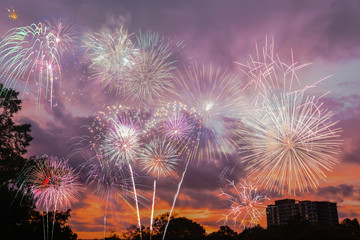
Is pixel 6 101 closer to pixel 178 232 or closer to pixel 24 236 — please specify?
pixel 24 236

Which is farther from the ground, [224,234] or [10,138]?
[10,138]

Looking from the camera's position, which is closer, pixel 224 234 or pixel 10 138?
pixel 10 138

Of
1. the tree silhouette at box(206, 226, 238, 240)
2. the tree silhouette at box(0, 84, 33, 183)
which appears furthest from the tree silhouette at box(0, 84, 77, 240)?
the tree silhouette at box(206, 226, 238, 240)

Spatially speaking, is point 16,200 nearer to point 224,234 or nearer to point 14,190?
point 14,190

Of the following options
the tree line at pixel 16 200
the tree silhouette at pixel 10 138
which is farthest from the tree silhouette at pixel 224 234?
the tree silhouette at pixel 10 138

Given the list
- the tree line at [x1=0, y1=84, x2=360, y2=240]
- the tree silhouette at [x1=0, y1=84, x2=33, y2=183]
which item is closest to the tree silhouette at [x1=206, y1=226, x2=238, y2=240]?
the tree line at [x1=0, y1=84, x2=360, y2=240]

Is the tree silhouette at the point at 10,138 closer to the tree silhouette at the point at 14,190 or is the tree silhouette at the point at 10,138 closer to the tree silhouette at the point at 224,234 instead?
the tree silhouette at the point at 14,190

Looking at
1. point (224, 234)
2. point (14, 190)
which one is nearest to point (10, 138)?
point (14, 190)

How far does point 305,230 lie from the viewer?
81.5ft

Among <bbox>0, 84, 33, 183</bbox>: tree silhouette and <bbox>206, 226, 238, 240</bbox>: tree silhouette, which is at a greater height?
<bbox>0, 84, 33, 183</bbox>: tree silhouette

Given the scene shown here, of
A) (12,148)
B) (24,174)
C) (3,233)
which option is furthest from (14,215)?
(12,148)

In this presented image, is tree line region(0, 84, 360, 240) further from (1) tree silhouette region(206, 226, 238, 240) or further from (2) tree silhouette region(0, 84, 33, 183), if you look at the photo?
(1) tree silhouette region(206, 226, 238, 240)

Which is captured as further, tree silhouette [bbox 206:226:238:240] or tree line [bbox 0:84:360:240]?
tree silhouette [bbox 206:226:238:240]

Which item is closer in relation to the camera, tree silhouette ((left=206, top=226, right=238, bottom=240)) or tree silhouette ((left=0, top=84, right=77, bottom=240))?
tree silhouette ((left=0, top=84, right=77, bottom=240))
